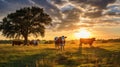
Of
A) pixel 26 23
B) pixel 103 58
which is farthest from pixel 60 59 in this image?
pixel 26 23

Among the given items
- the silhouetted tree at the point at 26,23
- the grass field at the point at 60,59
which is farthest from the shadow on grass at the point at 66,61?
the silhouetted tree at the point at 26,23

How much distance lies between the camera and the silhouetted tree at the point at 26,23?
76062 mm

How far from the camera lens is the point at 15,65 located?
81.8ft

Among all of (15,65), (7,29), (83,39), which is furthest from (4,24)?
(15,65)

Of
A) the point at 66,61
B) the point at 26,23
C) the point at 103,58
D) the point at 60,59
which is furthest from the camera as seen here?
the point at 26,23

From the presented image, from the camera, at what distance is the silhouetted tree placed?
76.1 metres

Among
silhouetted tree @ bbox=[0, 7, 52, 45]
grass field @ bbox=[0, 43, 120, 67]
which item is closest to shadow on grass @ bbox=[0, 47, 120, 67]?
grass field @ bbox=[0, 43, 120, 67]

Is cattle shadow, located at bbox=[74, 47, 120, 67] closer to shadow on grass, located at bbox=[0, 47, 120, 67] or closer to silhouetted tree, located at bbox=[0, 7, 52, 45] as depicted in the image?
shadow on grass, located at bbox=[0, 47, 120, 67]

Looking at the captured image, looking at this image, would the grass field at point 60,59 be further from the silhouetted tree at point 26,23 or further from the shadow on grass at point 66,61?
the silhouetted tree at point 26,23

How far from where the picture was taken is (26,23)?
7594 cm

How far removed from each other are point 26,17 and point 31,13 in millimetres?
1863

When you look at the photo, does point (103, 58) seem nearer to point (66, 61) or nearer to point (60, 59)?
point (66, 61)

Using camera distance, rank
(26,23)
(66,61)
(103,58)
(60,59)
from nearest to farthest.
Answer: (66,61)
(103,58)
(60,59)
(26,23)

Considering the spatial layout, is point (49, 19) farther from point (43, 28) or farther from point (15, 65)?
point (15, 65)
